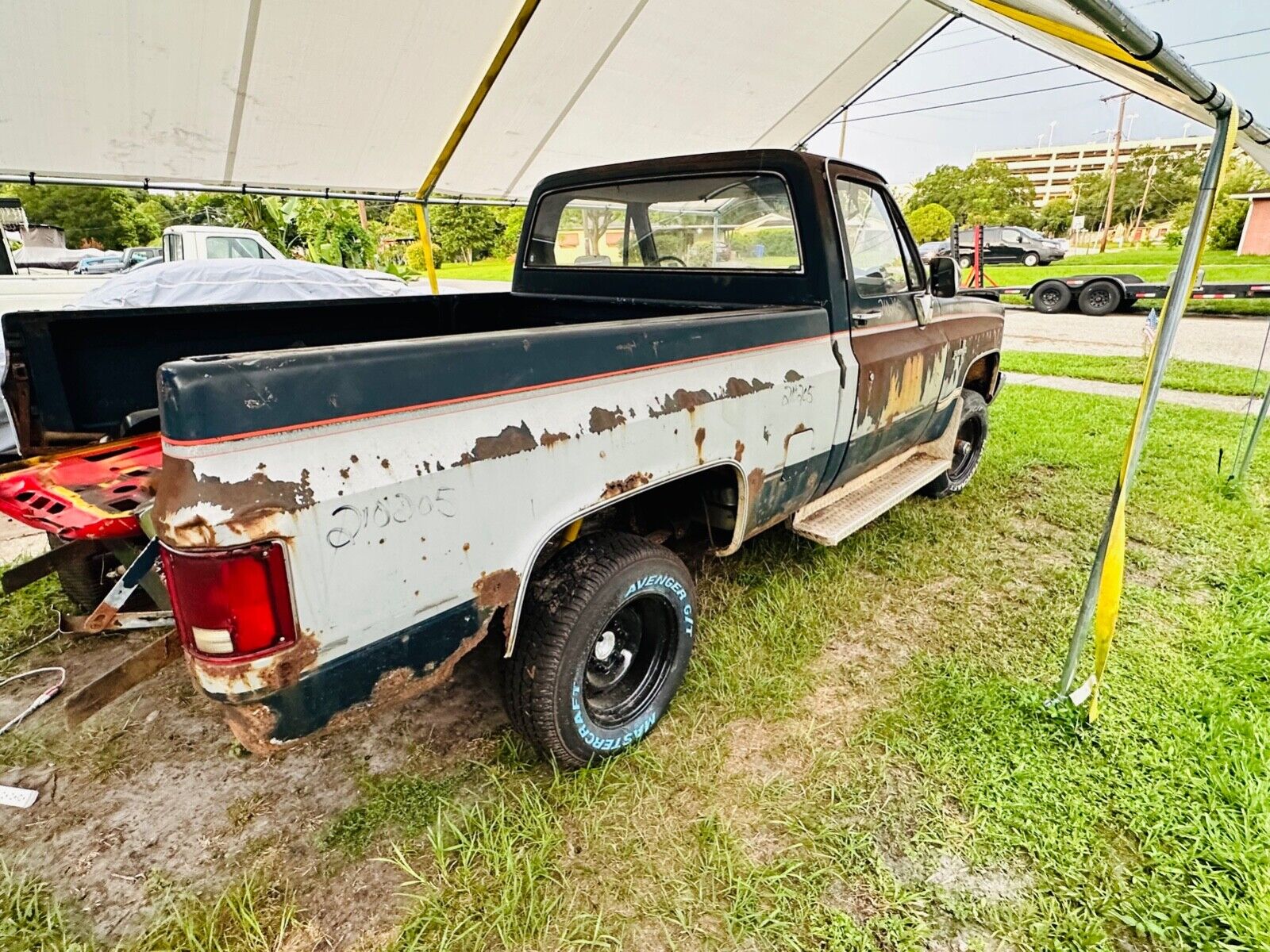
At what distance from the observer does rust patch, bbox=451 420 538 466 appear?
1.65 meters

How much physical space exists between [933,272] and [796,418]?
176 cm

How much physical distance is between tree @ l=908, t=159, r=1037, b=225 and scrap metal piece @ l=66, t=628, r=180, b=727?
46.6 metres

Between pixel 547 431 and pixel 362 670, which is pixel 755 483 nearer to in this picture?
pixel 547 431

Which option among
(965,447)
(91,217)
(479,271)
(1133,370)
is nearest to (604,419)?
(965,447)

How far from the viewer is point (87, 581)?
267 cm

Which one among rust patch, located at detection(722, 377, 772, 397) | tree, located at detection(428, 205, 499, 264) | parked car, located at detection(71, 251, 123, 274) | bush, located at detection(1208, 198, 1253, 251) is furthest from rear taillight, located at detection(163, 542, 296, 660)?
tree, located at detection(428, 205, 499, 264)

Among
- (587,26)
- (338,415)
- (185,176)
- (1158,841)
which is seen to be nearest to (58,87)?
(185,176)

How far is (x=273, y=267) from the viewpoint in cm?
750

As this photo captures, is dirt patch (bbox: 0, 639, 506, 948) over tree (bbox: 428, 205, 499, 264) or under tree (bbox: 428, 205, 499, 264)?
under

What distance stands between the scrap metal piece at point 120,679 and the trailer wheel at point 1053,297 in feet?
54.2

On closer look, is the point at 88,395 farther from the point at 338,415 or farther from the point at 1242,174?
the point at 1242,174

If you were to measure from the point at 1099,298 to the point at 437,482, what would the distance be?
16183 mm

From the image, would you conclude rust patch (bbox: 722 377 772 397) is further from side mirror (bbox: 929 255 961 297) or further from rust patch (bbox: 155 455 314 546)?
side mirror (bbox: 929 255 961 297)

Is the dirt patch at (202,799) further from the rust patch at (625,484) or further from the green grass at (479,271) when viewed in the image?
the green grass at (479,271)
